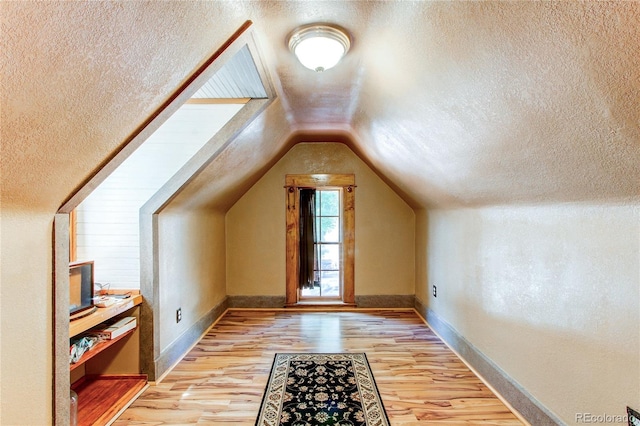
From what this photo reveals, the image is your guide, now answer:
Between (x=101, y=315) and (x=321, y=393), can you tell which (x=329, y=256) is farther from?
(x=101, y=315)

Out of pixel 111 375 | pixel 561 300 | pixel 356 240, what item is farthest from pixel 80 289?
pixel 356 240

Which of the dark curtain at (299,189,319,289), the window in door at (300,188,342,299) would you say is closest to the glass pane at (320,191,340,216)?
the window in door at (300,188,342,299)

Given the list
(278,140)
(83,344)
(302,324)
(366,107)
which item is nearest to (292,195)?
(278,140)

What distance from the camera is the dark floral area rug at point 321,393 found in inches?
80.0

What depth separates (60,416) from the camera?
59.2 inches

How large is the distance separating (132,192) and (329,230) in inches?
109

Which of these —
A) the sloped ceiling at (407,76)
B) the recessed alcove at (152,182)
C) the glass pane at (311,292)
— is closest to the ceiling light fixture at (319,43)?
the sloped ceiling at (407,76)

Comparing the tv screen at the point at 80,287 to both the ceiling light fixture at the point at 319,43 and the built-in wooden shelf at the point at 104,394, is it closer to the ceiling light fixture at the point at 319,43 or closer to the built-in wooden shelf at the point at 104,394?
the built-in wooden shelf at the point at 104,394

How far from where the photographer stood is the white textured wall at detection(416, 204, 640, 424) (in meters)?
1.43

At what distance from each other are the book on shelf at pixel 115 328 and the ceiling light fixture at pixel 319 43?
2.21 meters

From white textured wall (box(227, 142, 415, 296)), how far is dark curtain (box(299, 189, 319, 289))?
30 cm

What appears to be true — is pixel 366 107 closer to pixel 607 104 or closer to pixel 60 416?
pixel 607 104

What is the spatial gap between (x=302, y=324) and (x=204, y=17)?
11.1ft

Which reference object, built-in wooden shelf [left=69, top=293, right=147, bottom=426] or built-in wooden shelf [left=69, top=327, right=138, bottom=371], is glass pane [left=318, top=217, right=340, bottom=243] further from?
built-in wooden shelf [left=69, top=327, right=138, bottom=371]
